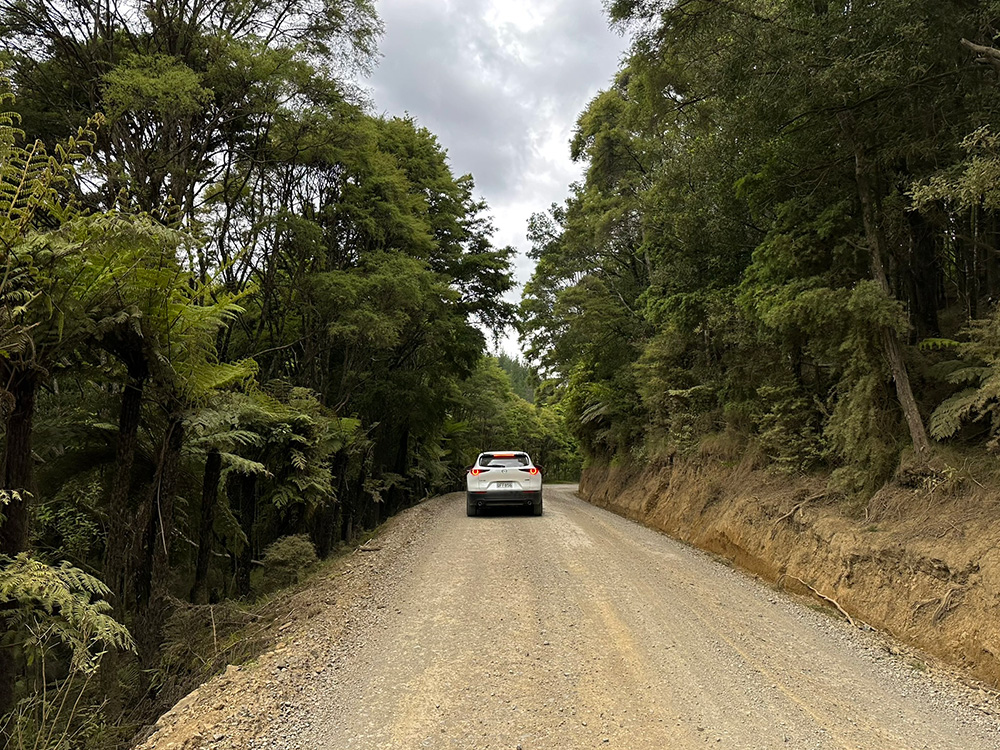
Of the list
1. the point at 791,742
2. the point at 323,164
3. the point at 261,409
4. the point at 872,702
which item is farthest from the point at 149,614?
the point at 323,164

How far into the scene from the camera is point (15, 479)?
12.5ft

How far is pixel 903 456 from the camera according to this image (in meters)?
6.17

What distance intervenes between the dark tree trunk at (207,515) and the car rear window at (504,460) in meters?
5.76

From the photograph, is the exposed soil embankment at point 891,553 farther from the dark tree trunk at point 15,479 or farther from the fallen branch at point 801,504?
the dark tree trunk at point 15,479

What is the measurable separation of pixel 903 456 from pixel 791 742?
447 cm

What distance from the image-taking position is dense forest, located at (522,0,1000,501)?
561 cm

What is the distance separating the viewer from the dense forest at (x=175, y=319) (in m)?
3.71

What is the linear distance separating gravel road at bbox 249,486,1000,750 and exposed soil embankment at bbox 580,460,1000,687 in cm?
34

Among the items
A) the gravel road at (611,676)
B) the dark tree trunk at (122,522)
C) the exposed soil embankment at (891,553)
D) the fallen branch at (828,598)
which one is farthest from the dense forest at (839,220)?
the dark tree trunk at (122,522)

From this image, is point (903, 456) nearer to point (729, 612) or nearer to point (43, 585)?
point (729, 612)

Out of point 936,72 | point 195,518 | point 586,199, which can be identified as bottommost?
point 195,518

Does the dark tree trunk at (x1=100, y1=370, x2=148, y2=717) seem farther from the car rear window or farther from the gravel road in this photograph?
the car rear window

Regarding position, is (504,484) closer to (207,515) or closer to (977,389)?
(207,515)

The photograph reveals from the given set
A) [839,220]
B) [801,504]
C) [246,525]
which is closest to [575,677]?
[801,504]
